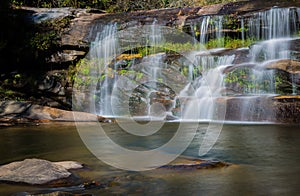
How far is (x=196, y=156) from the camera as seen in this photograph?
6305 mm

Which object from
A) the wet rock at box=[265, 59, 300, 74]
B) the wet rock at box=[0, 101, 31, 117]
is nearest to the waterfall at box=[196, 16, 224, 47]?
the wet rock at box=[265, 59, 300, 74]

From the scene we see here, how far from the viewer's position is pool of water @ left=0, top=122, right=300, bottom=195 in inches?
176

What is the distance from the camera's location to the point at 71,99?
14906 mm

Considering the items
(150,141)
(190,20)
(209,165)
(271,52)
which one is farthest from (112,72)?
(209,165)

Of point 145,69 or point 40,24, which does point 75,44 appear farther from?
point 145,69

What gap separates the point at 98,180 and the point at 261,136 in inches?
159

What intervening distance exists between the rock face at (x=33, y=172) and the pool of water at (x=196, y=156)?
14cm

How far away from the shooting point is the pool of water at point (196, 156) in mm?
4473

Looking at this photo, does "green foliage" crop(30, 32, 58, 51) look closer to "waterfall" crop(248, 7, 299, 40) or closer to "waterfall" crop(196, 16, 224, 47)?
"waterfall" crop(196, 16, 224, 47)

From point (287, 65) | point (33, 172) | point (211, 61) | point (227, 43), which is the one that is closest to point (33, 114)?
point (211, 61)

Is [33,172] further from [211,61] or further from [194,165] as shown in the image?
[211,61]

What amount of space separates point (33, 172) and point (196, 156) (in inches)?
96.6

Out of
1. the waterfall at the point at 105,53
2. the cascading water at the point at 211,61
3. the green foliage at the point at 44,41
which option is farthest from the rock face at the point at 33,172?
the green foliage at the point at 44,41

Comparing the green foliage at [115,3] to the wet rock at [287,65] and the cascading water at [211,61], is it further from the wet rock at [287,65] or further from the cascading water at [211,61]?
the wet rock at [287,65]
